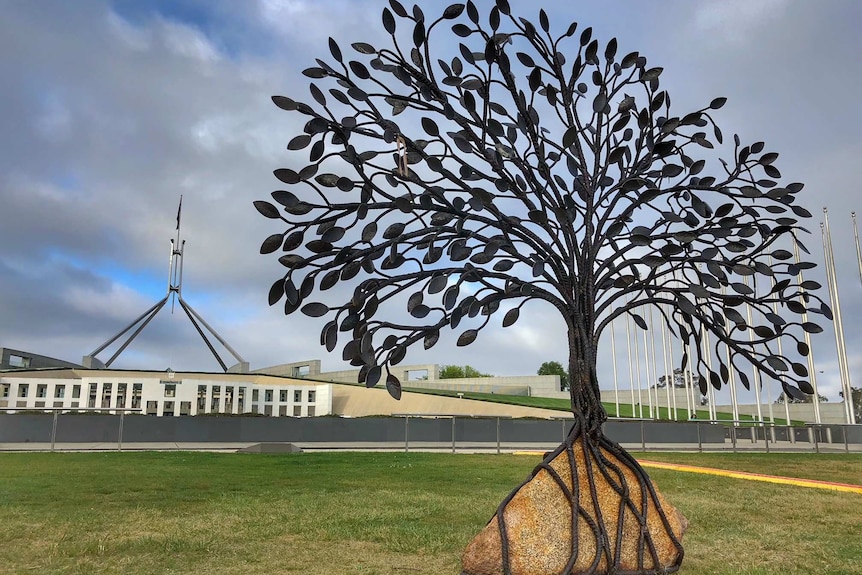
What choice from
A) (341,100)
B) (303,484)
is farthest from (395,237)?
(303,484)

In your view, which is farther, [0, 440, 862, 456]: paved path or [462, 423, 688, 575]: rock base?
[0, 440, 862, 456]: paved path

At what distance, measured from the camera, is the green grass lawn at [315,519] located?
5.87 meters

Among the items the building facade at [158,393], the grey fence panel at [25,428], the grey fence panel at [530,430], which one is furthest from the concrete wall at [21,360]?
the grey fence panel at [530,430]

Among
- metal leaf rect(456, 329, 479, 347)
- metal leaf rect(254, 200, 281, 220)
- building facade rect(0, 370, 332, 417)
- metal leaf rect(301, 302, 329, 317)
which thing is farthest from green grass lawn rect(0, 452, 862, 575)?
building facade rect(0, 370, 332, 417)

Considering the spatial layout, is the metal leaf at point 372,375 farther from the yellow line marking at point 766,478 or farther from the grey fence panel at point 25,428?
the grey fence panel at point 25,428

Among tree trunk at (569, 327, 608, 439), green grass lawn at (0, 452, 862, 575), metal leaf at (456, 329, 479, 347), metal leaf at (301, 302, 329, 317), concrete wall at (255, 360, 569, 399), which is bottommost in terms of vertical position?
green grass lawn at (0, 452, 862, 575)

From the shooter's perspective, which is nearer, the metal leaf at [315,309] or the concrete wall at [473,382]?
the metal leaf at [315,309]

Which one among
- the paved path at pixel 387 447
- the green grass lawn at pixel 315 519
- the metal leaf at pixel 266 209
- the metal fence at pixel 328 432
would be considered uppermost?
the metal leaf at pixel 266 209

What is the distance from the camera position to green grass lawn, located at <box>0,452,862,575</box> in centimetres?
587

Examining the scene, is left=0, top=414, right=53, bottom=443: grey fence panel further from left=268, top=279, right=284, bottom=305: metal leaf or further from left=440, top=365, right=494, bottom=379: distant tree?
left=440, top=365, right=494, bottom=379: distant tree

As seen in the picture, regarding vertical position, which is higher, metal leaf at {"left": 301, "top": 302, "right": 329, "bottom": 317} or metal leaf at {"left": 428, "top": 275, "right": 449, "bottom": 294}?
metal leaf at {"left": 428, "top": 275, "right": 449, "bottom": 294}

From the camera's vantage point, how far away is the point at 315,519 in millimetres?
7891

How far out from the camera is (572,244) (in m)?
6.18

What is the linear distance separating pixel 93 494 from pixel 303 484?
3.15m
